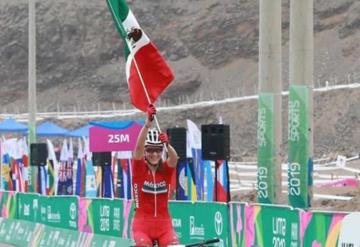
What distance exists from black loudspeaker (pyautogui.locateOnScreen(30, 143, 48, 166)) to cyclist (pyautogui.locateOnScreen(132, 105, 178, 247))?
967 inches

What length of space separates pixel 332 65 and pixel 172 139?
72010 mm

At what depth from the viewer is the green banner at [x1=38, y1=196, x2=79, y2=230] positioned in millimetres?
23812

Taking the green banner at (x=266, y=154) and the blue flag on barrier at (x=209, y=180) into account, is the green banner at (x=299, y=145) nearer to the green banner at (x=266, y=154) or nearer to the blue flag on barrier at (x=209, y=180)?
the green banner at (x=266, y=154)

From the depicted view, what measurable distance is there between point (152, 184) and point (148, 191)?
0.26 feet

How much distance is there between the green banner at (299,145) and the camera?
21328 mm

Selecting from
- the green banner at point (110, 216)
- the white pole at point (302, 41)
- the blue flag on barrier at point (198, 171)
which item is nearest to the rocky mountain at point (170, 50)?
the blue flag on barrier at point (198, 171)

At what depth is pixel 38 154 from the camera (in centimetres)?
3553

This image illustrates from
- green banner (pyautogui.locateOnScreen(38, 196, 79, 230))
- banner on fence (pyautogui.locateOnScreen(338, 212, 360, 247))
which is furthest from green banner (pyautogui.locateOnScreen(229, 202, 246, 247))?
green banner (pyautogui.locateOnScreen(38, 196, 79, 230))

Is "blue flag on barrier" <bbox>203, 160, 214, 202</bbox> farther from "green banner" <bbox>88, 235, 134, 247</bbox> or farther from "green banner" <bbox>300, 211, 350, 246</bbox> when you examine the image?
"green banner" <bbox>300, 211, 350, 246</bbox>

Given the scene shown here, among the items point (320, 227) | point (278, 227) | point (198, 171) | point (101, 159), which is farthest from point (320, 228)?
point (101, 159)

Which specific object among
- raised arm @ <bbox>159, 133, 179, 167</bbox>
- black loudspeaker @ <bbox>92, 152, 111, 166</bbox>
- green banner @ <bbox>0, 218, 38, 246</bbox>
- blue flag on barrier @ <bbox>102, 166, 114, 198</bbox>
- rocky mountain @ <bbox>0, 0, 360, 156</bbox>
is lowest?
green banner @ <bbox>0, 218, 38, 246</bbox>

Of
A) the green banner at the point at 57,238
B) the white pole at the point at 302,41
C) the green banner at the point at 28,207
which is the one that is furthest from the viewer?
the green banner at the point at 28,207

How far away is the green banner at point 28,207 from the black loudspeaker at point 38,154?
6.44m

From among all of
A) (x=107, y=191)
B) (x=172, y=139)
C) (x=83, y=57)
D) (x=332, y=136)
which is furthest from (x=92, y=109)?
(x=172, y=139)
